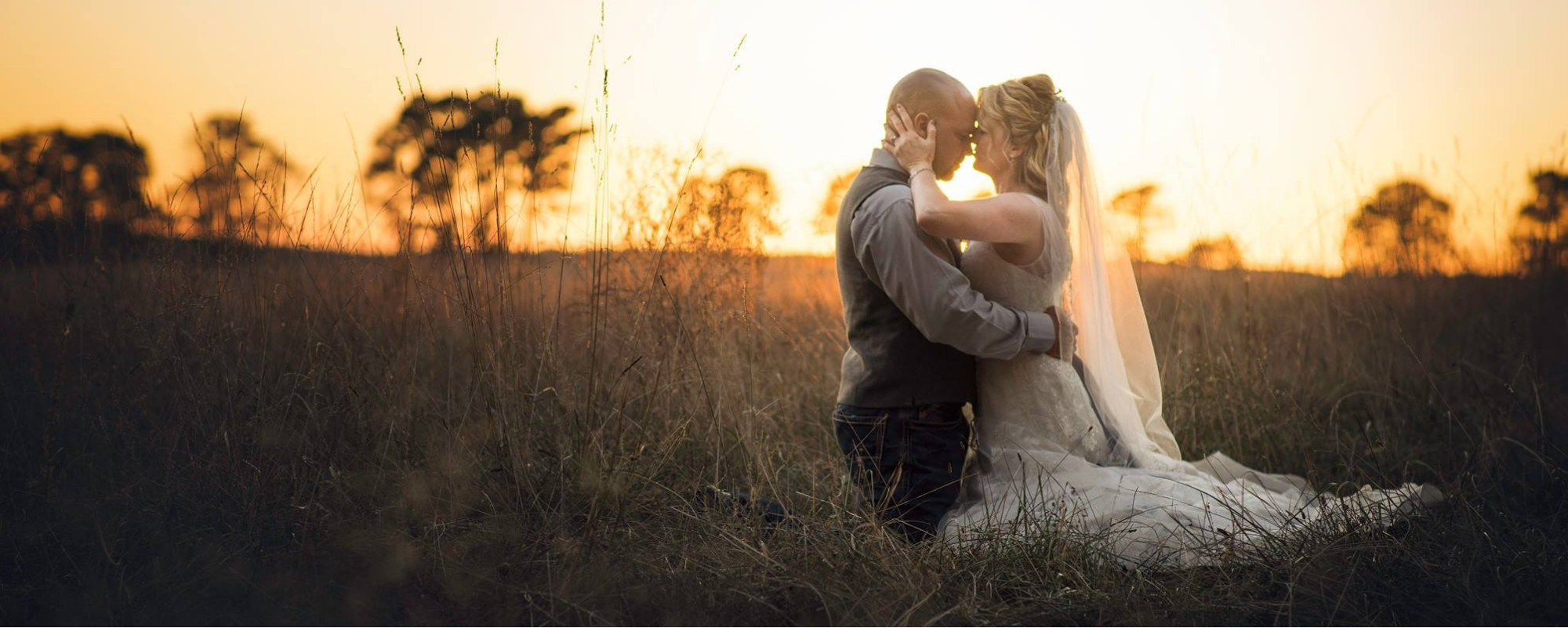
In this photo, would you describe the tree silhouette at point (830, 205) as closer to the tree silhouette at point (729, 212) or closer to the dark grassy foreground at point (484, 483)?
the tree silhouette at point (729, 212)

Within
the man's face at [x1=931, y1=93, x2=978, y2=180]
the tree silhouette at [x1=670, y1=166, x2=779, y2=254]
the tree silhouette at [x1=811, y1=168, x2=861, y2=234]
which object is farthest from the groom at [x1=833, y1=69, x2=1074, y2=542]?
the tree silhouette at [x1=811, y1=168, x2=861, y2=234]

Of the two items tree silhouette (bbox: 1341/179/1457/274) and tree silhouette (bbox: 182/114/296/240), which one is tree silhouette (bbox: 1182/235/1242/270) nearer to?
tree silhouette (bbox: 1341/179/1457/274)

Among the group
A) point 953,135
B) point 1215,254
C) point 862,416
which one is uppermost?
point 953,135

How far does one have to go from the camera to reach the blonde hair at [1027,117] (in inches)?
108

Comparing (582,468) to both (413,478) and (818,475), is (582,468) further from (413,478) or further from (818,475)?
(818,475)

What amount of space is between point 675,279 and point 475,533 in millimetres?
1319

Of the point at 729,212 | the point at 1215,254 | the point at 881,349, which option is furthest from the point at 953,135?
the point at 1215,254

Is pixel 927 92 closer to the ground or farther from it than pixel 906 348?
farther from it

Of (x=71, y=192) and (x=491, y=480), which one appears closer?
(x=491, y=480)

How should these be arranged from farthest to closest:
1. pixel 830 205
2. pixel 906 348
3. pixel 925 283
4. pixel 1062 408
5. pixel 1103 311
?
pixel 830 205
pixel 1103 311
pixel 1062 408
pixel 906 348
pixel 925 283

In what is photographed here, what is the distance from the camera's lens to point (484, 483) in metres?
2.74

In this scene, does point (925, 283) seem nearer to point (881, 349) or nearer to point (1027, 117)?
point (881, 349)

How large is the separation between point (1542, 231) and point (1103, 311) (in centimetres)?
356

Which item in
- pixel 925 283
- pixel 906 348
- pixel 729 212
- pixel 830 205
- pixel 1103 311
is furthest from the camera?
pixel 830 205
